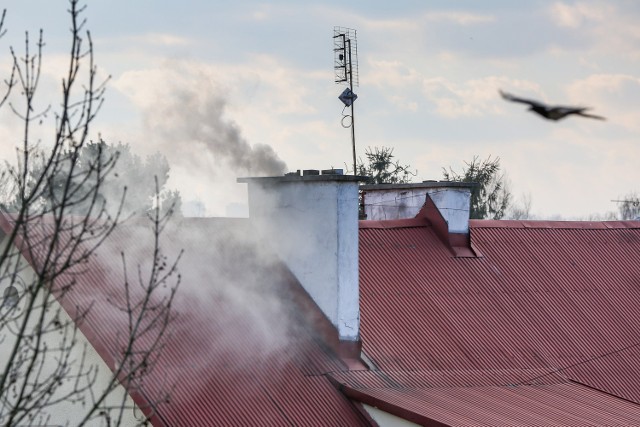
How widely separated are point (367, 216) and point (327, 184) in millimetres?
7785

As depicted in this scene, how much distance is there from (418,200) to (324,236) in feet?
21.9

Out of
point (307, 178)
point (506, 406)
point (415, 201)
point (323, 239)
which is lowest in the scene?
point (506, 406)

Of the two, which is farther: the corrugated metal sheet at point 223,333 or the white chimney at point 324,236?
the white chimney at point 324,236

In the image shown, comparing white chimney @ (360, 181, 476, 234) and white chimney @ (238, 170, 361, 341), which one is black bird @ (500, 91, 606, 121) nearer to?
white chimney @ (238, 170, 361, 341)

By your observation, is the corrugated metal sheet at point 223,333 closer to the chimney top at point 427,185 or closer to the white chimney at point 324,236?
the white chimney at point 324,236

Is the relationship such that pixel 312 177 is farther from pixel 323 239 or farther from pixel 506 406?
pixel 506 406

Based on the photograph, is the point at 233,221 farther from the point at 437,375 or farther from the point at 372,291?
the point at 437,375

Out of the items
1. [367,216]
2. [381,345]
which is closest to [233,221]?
[381,345]

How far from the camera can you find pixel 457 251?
69.5ft

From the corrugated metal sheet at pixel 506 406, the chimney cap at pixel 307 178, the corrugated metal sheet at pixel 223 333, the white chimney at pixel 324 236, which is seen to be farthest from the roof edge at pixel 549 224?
the corrugated metal sheet at pixel 223 333

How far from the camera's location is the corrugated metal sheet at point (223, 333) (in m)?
14.1

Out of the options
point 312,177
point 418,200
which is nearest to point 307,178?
point 312,177

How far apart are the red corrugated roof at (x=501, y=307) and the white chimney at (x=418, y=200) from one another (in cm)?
54

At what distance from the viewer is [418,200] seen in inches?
920
